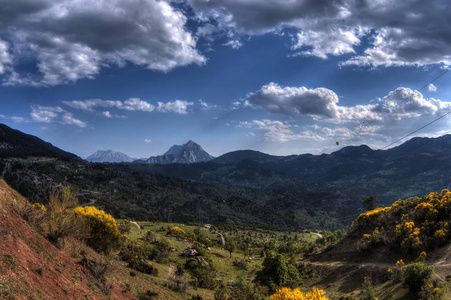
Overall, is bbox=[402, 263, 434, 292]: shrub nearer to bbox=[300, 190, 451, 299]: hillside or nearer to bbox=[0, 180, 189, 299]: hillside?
bbox=[300, 190, 451, 299]: hillside

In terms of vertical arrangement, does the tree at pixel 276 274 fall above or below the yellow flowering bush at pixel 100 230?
below

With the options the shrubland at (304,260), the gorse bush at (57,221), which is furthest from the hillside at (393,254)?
the gorse bush at (57,221)

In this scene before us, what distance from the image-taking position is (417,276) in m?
23.0

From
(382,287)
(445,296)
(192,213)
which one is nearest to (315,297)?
(445,296)

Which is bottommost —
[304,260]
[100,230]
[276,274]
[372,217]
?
[304,260]

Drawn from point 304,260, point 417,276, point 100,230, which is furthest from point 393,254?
point 100,230

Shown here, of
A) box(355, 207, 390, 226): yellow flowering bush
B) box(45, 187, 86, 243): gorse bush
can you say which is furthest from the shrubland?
box(355, 207, 390, 226): yellow flowering bush

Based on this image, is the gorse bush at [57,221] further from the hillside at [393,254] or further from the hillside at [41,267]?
the hillside at [393,254]

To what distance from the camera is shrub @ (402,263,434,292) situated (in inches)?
890

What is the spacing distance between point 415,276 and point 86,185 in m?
177

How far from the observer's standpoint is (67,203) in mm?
19016

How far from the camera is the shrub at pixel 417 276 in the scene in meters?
22.6

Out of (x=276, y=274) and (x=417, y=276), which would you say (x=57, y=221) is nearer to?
(x=417, y=276)

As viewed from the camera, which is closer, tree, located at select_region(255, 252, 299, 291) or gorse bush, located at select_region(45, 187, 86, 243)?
gorse bush, located at select_region(45, 187, 86, 243)
